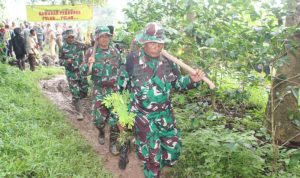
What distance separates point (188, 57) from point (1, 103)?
143 inches

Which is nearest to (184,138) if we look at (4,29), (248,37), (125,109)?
(125,109)

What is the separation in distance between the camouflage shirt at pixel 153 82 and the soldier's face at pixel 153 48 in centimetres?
6

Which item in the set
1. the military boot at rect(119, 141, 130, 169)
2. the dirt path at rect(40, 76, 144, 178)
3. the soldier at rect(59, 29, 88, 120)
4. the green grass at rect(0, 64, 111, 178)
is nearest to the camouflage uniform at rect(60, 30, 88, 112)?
the soldier at rect(59, 29, 88, 120)

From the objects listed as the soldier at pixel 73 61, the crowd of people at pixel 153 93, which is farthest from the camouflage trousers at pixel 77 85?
the crowd of people at pixel 153 93

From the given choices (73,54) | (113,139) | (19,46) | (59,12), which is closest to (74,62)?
(73,54)

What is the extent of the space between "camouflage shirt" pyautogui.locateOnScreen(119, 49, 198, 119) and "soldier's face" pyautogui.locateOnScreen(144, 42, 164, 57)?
6 centimetres

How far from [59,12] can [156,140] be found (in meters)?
12.5

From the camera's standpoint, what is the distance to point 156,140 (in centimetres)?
412

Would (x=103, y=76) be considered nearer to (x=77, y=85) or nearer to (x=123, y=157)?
(x=123, y=157)

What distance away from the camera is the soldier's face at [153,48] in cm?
396

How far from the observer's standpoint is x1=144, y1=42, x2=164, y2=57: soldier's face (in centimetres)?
396

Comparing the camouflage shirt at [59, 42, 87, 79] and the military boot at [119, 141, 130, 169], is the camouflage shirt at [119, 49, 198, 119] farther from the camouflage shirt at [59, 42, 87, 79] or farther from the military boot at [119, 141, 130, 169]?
the camouflage shirt at [59, 42, 87, 79]

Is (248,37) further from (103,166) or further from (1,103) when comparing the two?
Result: (1,103)

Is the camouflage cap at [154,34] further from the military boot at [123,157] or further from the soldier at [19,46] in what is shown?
the soldier at [19,46]
